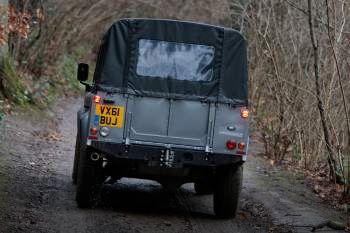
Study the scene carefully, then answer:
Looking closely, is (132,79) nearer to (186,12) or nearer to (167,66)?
(167,66)

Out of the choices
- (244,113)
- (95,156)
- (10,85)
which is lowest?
(95,156)

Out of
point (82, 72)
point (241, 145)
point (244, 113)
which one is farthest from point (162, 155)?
point (82, 72)

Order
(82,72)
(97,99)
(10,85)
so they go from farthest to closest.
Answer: (10,85) → (82,72) → (97,99)

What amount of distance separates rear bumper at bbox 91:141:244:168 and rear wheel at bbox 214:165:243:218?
421mm

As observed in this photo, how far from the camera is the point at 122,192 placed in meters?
12.4

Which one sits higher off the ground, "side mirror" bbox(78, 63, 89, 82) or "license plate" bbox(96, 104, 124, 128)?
"side mirror" bbox(78, 63, 89, 82)

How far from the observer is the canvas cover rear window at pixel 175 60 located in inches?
407

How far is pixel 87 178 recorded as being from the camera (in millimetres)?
10242

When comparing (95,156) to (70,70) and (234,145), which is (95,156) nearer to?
(234,145)

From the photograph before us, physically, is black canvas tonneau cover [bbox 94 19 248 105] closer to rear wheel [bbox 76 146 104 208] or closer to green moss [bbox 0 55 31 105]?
rear wheel [bbox 76 146 104 208]

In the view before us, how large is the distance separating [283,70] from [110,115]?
8623mm

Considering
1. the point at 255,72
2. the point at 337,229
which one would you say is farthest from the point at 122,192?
the point at 255,72

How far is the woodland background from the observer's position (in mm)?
13781

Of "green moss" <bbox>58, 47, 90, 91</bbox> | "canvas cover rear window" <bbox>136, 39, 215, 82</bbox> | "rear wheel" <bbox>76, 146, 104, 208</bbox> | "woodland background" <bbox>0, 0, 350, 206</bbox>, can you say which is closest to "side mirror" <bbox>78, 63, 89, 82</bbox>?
"canvas cover rear window" <bbox>136, 39, 215, 82</bbox>
